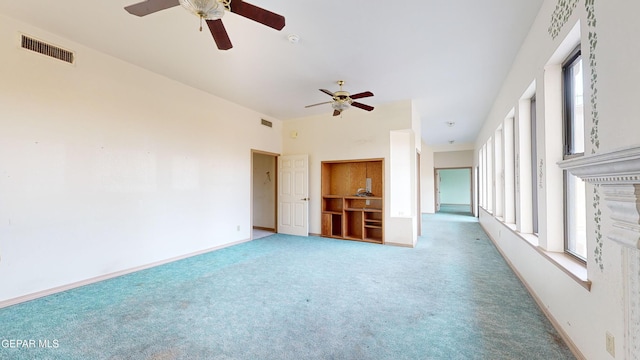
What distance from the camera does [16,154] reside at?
8.69 feet

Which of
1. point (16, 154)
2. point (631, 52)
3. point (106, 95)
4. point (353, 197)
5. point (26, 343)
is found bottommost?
point (26, 343)

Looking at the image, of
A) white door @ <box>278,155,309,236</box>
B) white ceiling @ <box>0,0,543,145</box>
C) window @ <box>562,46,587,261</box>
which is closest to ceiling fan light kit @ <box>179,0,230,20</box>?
white ceiling @ <box>0,0,543,145</box>

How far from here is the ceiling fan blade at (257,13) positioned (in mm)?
1876

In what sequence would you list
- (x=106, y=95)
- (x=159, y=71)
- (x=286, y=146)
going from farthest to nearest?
(x=286, y=146), (x=159, y=71), (x=106, y=95)

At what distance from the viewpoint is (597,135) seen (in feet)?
5.01

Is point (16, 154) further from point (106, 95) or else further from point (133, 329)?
point (133, 329)

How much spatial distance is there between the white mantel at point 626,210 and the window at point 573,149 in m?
1.49

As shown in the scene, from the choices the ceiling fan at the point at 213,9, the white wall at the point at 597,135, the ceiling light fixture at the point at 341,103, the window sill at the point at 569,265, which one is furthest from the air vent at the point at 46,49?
the window sill at the point at 569,265

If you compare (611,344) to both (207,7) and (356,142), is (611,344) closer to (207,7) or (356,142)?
(207,7)

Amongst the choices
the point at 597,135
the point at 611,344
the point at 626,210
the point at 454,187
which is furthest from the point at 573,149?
the point at 454,187

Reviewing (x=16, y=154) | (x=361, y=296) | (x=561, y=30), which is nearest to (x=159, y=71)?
(x=16, y=154)

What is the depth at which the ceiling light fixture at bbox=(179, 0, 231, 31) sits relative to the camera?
1.78m

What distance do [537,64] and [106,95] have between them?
516 cm

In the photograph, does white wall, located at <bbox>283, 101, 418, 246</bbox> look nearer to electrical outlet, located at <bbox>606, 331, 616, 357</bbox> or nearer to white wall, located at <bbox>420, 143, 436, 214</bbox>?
electrical outlet, located at <bbox>606, 331, 616, 357</bbox>
